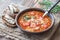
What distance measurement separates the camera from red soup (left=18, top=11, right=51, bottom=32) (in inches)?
42.8

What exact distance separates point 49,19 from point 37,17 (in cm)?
8

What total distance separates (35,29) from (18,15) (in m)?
0.17

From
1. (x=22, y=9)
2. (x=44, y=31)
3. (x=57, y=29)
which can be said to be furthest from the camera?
(x=22, y=9)

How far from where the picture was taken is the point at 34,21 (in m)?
1.13

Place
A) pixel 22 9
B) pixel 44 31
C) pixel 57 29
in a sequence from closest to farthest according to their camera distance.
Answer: pixel 44 31 → pixel 57 29 → pixel 22 9

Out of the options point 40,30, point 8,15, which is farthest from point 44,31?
point 8,15

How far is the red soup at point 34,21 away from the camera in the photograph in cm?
109

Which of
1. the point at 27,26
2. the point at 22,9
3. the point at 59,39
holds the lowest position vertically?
the point at 59,39

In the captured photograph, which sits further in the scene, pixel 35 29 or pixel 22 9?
pixel 22 9

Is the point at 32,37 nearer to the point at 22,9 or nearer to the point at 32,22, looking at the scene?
the point at 32,22

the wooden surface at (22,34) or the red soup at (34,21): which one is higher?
the red soup at (34,21)

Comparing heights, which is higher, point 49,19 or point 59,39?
point 49,19

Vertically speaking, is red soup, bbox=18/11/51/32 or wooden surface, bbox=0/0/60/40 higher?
red soup, bbox=18/11/51/32

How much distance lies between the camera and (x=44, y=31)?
1.05 meters
